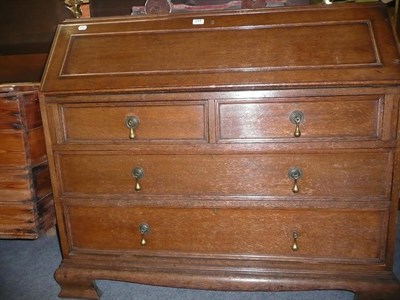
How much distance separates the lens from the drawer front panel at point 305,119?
1.11 metres

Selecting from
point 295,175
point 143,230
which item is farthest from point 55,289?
point 295,175

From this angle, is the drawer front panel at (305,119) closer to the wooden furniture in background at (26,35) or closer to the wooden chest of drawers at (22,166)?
the wooden chest of drawers at (22,166)

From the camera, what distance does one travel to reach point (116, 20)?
1.37m

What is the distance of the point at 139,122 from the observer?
4.01 feet

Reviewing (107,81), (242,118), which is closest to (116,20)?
(107,81)

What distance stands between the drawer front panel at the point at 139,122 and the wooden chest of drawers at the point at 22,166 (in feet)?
1.01

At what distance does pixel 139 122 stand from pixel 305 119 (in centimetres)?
66

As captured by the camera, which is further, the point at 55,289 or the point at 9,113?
the point at 55,289

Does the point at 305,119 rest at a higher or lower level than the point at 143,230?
higher

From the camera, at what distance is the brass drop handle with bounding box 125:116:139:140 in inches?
47.9

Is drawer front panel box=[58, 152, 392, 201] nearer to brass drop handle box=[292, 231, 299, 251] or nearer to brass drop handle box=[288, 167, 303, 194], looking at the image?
brass drop handle box=[288, 167, 303, 194]

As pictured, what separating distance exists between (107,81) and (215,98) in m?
0.45

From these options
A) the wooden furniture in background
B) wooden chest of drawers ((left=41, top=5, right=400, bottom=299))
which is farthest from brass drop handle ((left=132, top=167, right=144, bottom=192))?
the wooden furniture in background

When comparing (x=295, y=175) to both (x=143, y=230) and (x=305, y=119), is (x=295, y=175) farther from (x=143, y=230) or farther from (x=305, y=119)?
(x=143, y=230)
